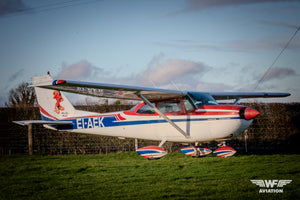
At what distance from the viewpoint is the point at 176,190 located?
5.35 m

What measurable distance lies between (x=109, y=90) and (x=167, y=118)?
6.07ft

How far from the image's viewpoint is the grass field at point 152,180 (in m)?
5.10

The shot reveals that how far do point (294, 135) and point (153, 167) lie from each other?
22.5 ft

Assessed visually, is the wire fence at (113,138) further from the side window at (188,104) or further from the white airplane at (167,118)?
the side window at (188,104)

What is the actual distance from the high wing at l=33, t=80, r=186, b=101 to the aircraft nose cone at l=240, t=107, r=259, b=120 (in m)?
1.69

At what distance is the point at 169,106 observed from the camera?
8.51 m

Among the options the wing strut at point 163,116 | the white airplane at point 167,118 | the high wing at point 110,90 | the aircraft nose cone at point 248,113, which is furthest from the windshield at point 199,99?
the aircraft nose cone at point 248,113

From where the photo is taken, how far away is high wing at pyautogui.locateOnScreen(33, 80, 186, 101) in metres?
6.73

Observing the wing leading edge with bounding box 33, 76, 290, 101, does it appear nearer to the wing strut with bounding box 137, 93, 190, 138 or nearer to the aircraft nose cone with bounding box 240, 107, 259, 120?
the wing strut with bounding box 137, 93, 190, 138

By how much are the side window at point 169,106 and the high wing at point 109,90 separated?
0.19 meters

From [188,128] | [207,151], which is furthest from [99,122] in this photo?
[207,151]

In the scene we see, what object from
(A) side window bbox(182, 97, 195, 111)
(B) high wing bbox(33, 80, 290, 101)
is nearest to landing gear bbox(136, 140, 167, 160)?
(A) side window bbox(182, 97, 195, 111)

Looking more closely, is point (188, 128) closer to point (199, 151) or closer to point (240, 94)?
point (199, 151)

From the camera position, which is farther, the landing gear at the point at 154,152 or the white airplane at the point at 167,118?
the landing gear at the point at 154,152
